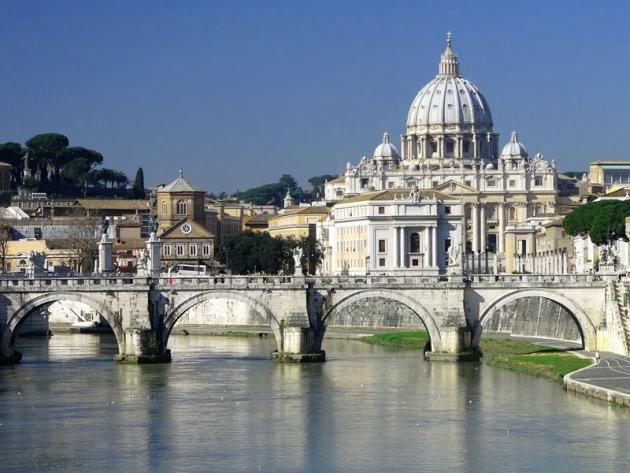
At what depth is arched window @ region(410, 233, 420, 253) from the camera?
488 ft

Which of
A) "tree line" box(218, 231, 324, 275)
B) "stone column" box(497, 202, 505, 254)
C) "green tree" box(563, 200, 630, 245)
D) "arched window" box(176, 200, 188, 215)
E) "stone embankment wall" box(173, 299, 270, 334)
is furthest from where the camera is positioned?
"stone column" box(497, 202, 505, 254)

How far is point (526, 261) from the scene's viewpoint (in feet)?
472

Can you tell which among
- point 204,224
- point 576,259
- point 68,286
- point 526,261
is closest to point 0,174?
point 204,224

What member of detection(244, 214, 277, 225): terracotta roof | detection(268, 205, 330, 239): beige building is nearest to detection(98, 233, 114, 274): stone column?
detection(268, 205, 330, 239): beige building

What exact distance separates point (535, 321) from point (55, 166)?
108689mm

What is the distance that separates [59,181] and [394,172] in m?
31.7

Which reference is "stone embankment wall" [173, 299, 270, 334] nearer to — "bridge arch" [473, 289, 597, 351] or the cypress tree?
"bridge arch" [473, 289, 597, 351]

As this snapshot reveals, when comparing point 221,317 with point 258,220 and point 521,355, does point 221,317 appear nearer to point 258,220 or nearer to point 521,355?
point 521,355

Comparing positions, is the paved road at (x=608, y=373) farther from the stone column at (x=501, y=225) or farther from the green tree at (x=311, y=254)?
the stone column at (x=501, y=225)

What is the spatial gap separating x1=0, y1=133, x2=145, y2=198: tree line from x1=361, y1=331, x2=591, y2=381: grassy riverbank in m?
100

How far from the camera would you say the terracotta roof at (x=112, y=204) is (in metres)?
170

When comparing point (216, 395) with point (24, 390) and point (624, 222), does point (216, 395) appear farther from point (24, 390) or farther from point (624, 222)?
point (624, 222)

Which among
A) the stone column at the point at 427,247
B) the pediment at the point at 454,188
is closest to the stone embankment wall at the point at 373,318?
the stone column at the point at 427,247

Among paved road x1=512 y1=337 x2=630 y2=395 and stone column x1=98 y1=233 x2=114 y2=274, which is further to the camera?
stone column x1=98 y1=233 x2=114 y2=274
